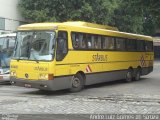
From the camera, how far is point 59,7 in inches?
1663

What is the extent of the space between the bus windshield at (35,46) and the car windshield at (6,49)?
425cm

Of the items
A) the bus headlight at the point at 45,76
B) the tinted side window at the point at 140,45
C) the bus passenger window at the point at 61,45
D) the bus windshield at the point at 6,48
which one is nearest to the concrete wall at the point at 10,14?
the tinted side window at the point at 140,45

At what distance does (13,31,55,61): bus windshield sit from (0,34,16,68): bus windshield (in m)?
4.26

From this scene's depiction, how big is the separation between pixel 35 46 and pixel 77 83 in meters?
2.44

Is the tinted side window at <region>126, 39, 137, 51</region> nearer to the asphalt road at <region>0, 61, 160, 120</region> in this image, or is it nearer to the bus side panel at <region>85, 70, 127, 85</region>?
the bus side panel at <region>85, 70, 127, 85</region>

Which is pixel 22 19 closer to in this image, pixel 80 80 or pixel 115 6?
pixel 115 6

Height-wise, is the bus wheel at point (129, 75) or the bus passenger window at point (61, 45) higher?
the bus passenger window at point (61, 45)

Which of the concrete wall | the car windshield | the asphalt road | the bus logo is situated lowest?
the asphalt road

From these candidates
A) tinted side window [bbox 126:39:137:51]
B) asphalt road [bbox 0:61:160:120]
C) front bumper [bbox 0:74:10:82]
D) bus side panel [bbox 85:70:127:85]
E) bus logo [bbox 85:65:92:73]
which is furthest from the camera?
tinted side window [bbox 126:39:137:51]

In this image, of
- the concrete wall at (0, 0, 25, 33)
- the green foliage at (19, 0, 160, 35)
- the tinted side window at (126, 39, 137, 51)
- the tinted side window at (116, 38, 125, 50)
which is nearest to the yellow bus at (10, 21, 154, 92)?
the tinted side window at (116, 38, 125, 50)

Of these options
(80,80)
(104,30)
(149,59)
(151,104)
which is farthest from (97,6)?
(151,104)

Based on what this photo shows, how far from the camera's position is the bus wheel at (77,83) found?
1747cm

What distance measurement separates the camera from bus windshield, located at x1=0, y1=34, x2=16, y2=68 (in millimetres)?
21297

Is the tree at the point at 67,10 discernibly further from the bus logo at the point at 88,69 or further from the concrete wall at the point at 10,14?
the bus logo at the point at 88,69
